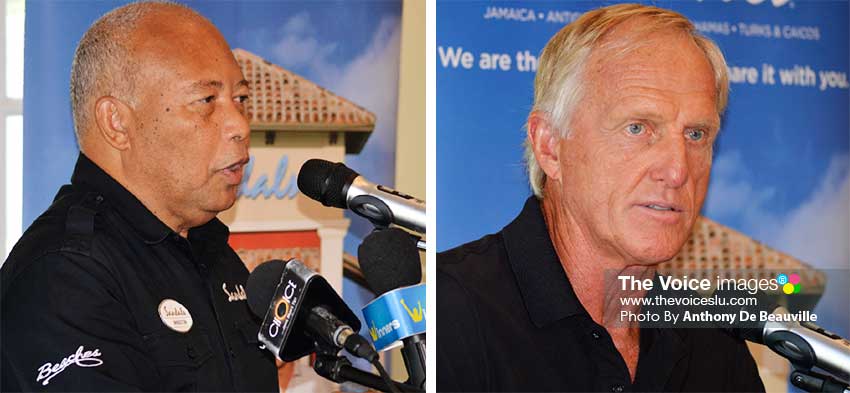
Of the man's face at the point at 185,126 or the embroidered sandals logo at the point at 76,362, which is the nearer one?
the embroidered sandals logo at the point at 76,362

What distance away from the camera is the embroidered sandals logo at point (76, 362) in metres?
1.99

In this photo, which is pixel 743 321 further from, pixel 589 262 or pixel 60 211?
pixel 60 211

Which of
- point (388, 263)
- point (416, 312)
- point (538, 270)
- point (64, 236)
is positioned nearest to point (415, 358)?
point (416, 312)

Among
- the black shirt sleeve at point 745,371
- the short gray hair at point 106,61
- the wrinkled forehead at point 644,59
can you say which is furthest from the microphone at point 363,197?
the black shirt sleeve at point 745,371

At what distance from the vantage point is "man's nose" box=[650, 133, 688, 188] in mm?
2475

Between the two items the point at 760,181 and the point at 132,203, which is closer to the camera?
the point at 132,203

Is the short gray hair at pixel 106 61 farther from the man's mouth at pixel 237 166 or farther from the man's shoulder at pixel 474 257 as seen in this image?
the man's shoulder at pixel 474 257

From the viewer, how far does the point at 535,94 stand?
2607 millimetres

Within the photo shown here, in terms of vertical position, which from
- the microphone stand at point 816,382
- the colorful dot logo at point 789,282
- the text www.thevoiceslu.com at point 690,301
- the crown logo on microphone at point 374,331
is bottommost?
the microphone stand at point 816,382

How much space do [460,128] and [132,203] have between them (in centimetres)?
95

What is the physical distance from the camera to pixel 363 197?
2082mm

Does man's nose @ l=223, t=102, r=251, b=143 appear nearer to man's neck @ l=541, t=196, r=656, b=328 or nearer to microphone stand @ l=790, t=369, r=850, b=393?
man's neck @ l=541, t=196, r=656, b=328

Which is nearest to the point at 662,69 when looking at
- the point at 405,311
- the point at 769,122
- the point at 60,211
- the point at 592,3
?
the point at 592,3

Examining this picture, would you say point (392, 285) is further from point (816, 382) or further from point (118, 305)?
point (816, 382)
